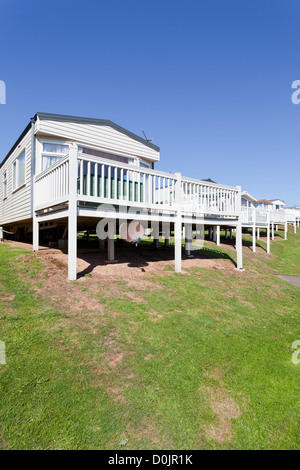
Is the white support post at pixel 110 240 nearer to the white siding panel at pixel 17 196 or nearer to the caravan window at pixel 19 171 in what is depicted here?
the white siding panel at pixel 17 196

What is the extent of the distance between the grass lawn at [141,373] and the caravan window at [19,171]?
21.5 feet

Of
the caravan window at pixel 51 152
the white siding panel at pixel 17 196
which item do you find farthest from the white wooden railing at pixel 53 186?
the white siding panel at pixel 17 196

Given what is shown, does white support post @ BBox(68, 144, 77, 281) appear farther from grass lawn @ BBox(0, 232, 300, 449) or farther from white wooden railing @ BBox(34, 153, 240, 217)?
grass lawn @ BBox(0, 232, 300, 449)

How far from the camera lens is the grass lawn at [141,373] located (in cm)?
215

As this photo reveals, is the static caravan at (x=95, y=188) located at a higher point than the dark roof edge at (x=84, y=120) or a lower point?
lower

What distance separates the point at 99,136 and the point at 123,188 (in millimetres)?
5081

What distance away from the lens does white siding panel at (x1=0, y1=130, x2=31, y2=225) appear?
370 inches

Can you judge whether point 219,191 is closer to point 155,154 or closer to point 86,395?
point 155,154

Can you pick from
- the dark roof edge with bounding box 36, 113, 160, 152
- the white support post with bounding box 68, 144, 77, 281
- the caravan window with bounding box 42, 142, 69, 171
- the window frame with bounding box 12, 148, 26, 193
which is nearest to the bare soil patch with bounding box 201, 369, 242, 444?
the white support post with bounding box 68, 144, 77, 281

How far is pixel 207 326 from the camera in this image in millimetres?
4367

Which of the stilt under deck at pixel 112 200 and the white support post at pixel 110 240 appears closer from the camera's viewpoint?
the stilt under deck at pixel 112 200
